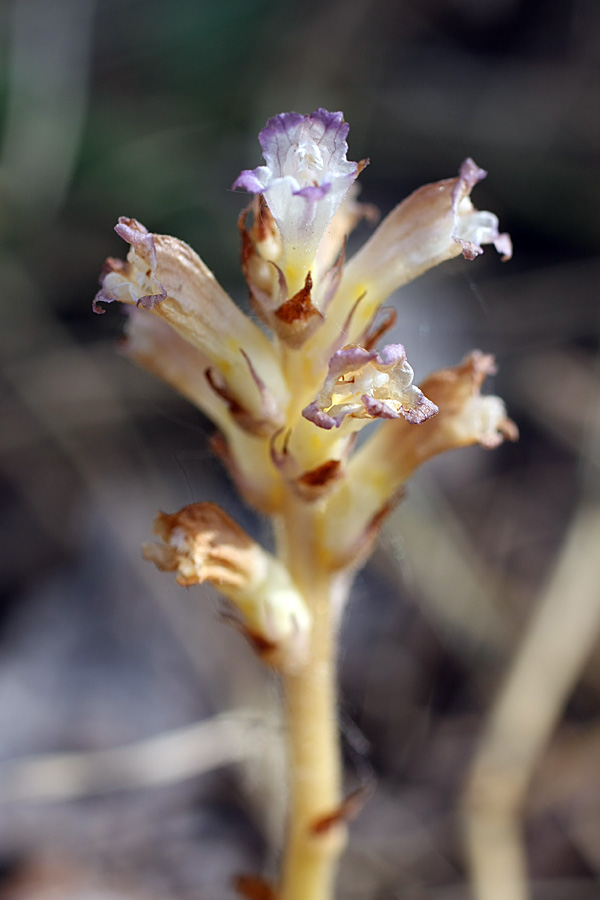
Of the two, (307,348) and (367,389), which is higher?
(307,348)

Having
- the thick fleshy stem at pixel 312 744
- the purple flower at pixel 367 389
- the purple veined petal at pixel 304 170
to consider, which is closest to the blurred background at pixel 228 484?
the thick fleshy stem at pixel 312 744

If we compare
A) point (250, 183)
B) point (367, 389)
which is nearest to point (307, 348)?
point (367, 389)

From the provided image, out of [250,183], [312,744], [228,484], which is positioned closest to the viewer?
[250,183]

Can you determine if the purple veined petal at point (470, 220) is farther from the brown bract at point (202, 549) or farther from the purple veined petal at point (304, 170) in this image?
the brown bract at point (202, 549)

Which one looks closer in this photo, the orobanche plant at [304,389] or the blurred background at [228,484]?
the orobanche plant at [304,389]

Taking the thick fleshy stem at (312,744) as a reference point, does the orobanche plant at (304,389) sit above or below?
above

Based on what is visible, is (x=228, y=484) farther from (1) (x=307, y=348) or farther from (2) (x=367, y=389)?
(2) (x=367, y=389)

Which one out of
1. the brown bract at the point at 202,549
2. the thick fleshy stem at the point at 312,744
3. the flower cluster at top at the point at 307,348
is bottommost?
the thick fleshy stem at the point at 312,744

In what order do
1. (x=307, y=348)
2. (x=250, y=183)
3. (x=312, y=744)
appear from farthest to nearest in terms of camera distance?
(x=312, y=744) → (x=307, y=348) → (x=250, y=183)

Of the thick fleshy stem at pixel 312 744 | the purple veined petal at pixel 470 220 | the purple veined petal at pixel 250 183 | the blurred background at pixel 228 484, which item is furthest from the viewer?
the blurred background at pixel 228 484
